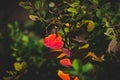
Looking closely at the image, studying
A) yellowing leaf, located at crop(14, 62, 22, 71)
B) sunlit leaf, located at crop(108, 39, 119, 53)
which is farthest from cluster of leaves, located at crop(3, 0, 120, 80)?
yellowing leaf, located at crop(14, 62, 22, 71)

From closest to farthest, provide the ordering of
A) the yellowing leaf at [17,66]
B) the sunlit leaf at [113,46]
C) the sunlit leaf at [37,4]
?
1. the sunlit leaf at [113,46]
2. the sunlit leaf at [37,4]
3. the yellowing leaf at [17,66]

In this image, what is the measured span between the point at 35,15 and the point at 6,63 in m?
0.69

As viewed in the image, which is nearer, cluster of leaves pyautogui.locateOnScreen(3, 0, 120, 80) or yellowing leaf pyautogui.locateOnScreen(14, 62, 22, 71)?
cluster of leaves pyautogui.locateOnScreen(3, 0, 120, 80)

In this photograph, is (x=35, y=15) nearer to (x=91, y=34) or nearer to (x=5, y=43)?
(x=91, y=34)

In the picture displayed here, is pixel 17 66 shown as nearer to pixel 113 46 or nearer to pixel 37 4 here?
pixel 37 4

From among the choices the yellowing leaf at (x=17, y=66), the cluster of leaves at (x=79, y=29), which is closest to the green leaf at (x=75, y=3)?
the cluster of leaves at (x=79, y=29)

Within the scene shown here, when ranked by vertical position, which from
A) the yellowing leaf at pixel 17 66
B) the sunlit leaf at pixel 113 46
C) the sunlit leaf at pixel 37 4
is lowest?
the yellowing leaf at pixel 17 66

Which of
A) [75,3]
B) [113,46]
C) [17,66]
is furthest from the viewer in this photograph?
[17,66]

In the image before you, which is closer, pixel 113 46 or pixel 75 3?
pixel 113 46

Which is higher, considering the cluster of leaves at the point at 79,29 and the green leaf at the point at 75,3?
the green leaf at the point at 75,3

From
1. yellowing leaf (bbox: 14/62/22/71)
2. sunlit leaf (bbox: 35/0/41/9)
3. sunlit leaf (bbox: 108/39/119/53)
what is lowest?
yellowing leaf (bbox: 14/62/22/71)

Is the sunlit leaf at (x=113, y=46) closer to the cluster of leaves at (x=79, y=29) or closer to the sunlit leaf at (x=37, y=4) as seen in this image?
the cluster of leaves at (x=79, y=29)

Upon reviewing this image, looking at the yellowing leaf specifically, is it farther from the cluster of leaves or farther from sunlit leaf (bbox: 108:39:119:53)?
sunlit leaf (bbox: 108:39:119:53)

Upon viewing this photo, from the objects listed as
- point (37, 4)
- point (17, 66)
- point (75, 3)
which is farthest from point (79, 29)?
point (17, 66)
